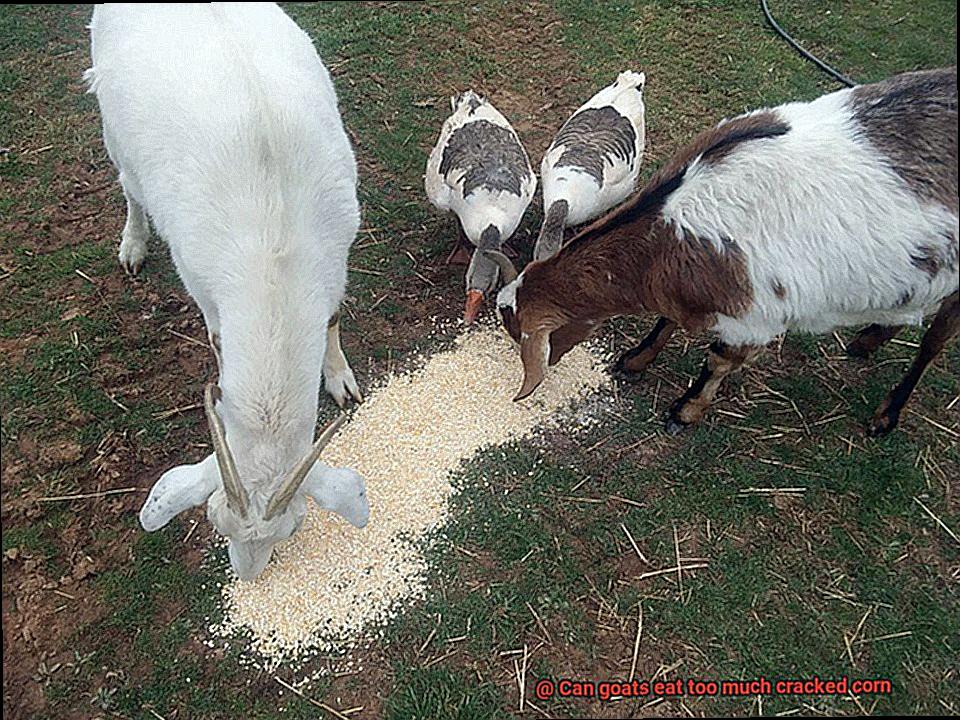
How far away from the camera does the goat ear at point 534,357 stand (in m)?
4.48

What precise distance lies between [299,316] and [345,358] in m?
1.73

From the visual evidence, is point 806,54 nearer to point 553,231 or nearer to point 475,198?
point 553,231

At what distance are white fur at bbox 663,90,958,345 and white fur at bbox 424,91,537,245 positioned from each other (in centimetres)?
153

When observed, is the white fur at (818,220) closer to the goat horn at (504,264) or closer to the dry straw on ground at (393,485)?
the goat horn at (504,264)

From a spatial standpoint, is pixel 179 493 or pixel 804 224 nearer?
pixel 179 493

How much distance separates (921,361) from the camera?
446cm

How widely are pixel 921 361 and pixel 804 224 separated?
1355 mm

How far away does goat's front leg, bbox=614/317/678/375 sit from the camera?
15.6 ft

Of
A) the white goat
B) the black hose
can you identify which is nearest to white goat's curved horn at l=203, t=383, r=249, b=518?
the white goat

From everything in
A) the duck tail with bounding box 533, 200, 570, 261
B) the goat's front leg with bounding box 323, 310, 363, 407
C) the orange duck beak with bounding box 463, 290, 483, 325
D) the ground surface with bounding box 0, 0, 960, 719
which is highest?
the duck tail with bounding box 533, 200, 570, 261

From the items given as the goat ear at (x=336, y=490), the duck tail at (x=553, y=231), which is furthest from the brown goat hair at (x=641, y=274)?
the goat ear at (x=336, y=490)

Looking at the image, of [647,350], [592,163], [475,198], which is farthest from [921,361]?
[475,198]

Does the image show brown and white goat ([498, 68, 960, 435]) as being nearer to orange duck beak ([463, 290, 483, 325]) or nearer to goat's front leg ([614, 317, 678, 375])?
goat's front leg ([614, 317, 678, 375])

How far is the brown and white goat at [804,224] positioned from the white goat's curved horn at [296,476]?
6.31 feet
